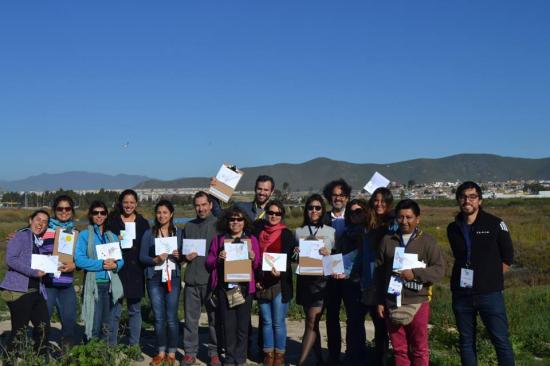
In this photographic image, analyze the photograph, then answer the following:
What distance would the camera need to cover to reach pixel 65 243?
6.77 m

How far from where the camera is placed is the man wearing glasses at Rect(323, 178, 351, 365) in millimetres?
6844

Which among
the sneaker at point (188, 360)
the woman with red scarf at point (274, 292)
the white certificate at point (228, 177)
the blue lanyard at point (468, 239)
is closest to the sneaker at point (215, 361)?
the sneaker at point (188, 360)

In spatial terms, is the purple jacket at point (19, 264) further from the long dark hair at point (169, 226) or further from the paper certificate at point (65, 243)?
the long dark hair at point (169, 226)

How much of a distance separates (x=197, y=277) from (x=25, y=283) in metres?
1.92

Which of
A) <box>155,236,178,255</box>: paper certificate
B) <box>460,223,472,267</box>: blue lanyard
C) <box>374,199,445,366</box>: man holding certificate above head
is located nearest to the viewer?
<box>374,199,445,366</box>: man holding certificate above head

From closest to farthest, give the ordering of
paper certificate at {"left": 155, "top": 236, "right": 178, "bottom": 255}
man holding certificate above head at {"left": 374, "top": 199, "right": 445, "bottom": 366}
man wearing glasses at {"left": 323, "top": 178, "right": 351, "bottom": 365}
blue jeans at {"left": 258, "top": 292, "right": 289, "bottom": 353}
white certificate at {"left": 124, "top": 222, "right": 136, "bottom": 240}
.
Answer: man holding certificate above head at {"left": 374, "top": 199, "right": 445, "bottom": 366}
blue jeans at {"left": 258, "top": 292, "right": 289, "bottom": 353}
man wearing glasses at {"left": 323, "top": 178, "right": 351, "bottom": 365}
paper certificate at {"left": 155, "top": 236, "right": 178, "bottom": 255}
white certificate at {"left": 124, "top": 222, "right": 136, "bottom": 240}

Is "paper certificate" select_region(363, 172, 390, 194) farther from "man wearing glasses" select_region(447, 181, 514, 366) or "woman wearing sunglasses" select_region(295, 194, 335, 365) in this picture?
"man wearing glasses" select_region(447, 181, 514, 366)

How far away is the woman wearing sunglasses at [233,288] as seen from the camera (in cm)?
664

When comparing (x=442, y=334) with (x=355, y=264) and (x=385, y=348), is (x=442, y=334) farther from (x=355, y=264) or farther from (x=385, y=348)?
(x=355, y=264)

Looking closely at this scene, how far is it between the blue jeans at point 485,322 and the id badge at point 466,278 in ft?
0.47

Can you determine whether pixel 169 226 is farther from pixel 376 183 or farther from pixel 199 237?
pixel 376 183

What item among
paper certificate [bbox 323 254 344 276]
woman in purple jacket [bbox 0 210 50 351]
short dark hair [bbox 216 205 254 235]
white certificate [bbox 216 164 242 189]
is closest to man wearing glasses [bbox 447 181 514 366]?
paper certificate [bbox 323 254 344 276]

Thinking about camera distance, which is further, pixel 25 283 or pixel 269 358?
pixel 269 358

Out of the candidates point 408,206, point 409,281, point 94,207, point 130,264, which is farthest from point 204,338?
point 408,206
